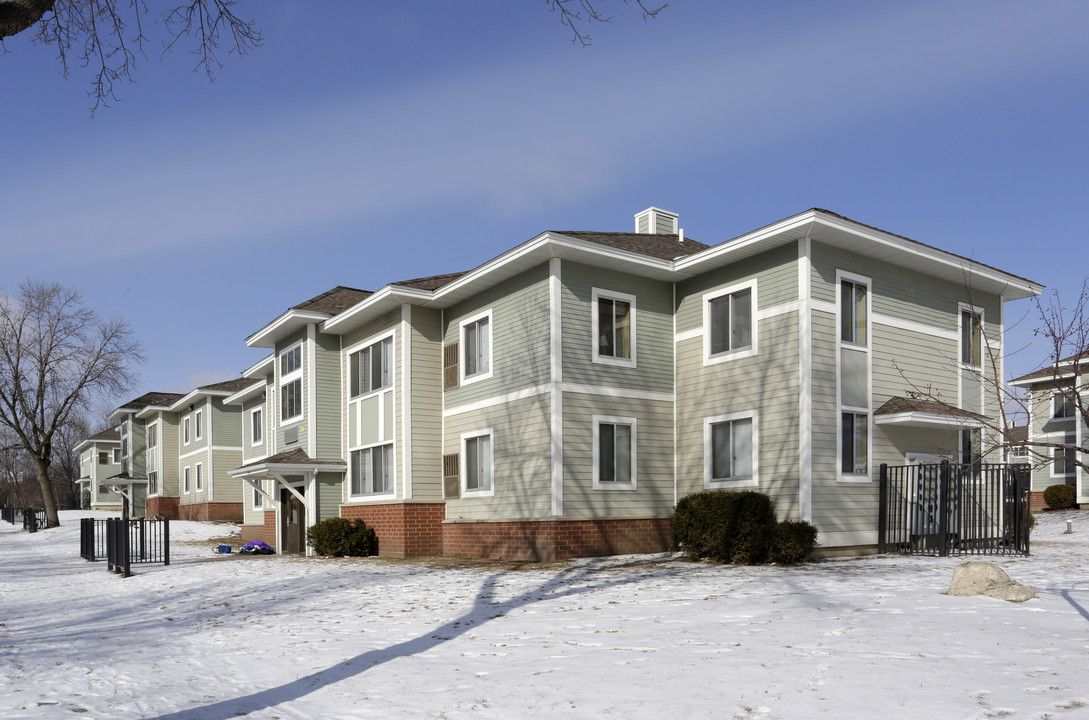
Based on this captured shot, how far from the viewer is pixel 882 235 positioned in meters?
18.7

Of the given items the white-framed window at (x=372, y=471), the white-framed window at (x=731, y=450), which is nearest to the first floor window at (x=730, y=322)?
the white-framed window at (x=731, y=450)

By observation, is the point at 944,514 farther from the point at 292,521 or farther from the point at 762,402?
the point at 292,521

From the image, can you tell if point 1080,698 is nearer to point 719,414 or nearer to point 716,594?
point 716,594

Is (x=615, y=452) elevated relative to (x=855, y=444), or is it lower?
lower

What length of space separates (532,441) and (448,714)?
12713mm

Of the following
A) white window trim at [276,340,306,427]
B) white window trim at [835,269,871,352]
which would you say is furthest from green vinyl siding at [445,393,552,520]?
white window trim at [276,340,306,427]

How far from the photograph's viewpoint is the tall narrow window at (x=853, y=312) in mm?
18859

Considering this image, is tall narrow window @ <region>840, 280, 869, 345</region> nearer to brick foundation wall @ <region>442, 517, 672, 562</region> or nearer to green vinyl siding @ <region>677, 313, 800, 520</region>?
green vinyl siding @ <region>677, 313, 800, 520</region>

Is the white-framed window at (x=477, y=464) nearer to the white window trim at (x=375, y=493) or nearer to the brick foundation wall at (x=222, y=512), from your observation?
the white window trim at (x=375, y=493)

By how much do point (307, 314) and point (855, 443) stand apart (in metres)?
15.1

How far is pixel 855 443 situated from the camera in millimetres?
18734

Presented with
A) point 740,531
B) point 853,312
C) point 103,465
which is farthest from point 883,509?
point 103,465

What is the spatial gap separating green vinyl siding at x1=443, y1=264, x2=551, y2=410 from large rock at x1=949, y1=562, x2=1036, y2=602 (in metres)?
9.48

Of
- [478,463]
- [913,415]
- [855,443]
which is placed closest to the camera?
[913,415]
